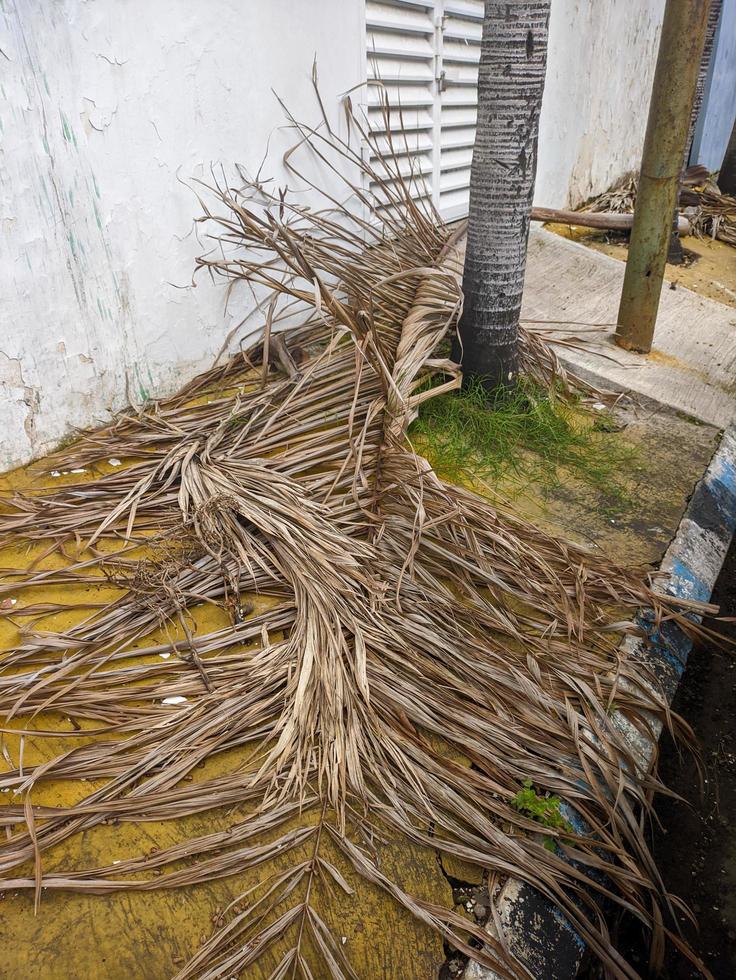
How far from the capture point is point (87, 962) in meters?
1.32

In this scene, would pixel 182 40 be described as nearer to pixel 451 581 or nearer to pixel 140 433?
pixel 140 433

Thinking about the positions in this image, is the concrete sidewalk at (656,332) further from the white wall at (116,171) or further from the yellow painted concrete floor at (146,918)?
the yellow painted concrete floor at (146,918)

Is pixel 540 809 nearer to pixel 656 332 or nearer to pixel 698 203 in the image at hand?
pixel 656 332

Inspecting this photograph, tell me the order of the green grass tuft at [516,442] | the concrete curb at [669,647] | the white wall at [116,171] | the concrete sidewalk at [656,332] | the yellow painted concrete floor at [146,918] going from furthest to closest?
the concrete sidewalk at [656,332]
the green grass tuft at [516,442]
the white wall at [116,171]
the concrete curb at [669,647]
the yellow painted concrete floor at [146,918]

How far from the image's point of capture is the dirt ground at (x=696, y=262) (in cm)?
536

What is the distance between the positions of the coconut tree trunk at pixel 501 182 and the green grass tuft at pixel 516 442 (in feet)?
0.50

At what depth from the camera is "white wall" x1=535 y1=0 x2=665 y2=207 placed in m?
5.59

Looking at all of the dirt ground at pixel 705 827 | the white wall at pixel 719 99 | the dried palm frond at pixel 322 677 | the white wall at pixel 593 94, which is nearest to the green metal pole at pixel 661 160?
the dried palm frond at pixel 322 677

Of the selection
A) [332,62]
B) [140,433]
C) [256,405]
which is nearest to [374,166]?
[332,62]

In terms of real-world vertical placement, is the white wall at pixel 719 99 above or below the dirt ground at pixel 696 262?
above

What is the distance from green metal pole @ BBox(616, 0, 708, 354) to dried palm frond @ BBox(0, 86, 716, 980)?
1.64 metres

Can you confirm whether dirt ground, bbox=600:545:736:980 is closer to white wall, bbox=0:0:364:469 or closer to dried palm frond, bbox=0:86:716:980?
dried palm frond, bbox=0:86:716:980

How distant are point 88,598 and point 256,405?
1.02 metres

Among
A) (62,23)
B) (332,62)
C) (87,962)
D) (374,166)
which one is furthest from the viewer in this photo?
(374,166)
